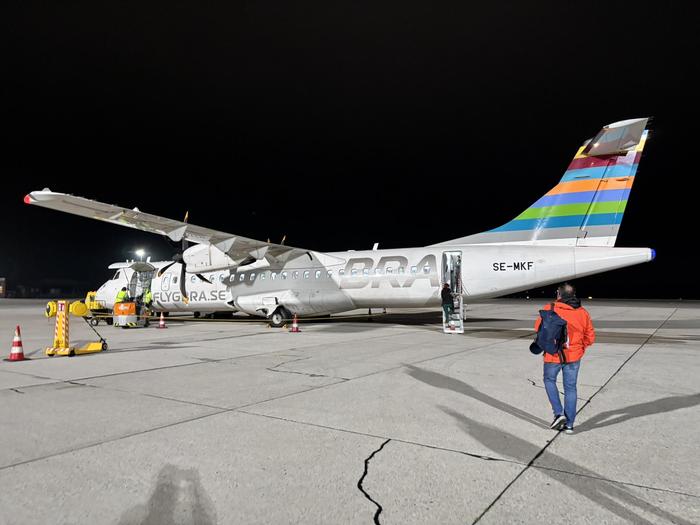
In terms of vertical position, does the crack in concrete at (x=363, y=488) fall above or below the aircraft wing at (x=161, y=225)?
below

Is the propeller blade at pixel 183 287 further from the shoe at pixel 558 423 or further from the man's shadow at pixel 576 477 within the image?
the shoe at pixel 558 423

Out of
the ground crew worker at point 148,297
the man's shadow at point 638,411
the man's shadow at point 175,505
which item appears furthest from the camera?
the ground crew worker at point 148,297

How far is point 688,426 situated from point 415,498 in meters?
3.71

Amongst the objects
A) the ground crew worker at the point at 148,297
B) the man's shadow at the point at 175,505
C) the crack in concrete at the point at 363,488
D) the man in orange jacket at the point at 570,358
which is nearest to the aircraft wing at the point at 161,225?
the ground crew worker at the point at 148,297

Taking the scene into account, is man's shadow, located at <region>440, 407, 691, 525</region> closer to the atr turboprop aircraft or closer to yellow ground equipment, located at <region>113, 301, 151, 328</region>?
the atr turboprop aircraft

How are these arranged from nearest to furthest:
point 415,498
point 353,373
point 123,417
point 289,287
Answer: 1. point 415,498
2. point 123,417
3. point 353,373
4. point 289,287

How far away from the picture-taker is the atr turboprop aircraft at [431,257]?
42.8 feet

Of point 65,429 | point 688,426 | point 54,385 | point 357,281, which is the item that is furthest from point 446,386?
point 357,281

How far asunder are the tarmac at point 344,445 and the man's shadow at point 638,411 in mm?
39

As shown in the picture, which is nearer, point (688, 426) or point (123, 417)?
point (688, 426)

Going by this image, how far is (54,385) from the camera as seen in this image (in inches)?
269

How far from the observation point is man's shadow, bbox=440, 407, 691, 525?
292 cm

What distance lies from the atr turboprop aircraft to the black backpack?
943 centimetres

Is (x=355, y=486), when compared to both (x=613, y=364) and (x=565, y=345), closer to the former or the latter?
(x=565, y=345)
